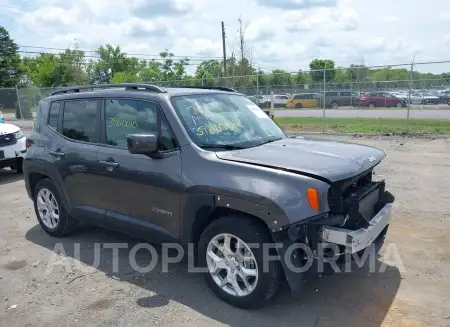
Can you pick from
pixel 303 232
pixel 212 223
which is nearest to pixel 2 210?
pixel 212 223

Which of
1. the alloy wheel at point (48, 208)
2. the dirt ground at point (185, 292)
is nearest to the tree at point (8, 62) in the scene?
the alloy wheel at point (48, 208)

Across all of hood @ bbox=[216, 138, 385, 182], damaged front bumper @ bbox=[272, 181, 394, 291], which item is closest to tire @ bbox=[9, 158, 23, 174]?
hood @ bbox=[216, 138, 385, 182]

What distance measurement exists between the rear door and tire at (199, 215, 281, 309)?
172 centimetres

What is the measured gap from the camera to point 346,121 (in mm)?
19516

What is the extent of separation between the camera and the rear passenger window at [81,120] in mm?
4905

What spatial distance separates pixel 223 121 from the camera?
4.43 m

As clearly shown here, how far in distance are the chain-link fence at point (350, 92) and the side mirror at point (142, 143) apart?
10842 millimetres

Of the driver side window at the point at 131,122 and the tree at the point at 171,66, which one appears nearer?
the driver side window at the point at 131,122

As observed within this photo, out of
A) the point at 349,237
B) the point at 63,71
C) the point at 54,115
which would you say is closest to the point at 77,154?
the point at 54,115

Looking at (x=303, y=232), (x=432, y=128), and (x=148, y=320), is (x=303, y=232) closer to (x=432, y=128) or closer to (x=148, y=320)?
(x=148, y=320)

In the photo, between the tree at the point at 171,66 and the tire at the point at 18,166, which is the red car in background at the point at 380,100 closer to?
the tire at the point at 18,166

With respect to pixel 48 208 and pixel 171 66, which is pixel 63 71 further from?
pixel 48 208

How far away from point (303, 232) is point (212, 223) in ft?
2.65

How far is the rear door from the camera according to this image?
4.84 metres
